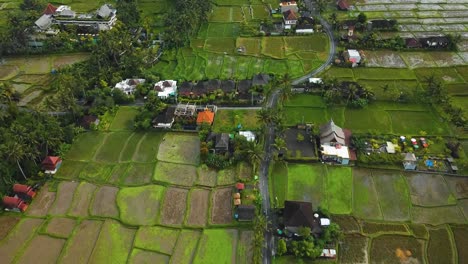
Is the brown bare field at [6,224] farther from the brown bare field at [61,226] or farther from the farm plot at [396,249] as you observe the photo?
the farm plot at [396,249]

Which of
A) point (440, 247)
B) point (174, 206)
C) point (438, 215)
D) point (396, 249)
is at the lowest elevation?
point (440, 247)

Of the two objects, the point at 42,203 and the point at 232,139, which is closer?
the point at 42,203

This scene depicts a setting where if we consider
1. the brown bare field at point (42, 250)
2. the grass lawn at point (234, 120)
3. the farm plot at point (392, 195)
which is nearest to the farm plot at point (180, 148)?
the grass lawn at point (234, 120)

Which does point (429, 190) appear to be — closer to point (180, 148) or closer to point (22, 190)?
point (180, 148)

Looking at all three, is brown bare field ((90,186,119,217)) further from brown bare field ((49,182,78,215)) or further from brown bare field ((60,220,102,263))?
brown bare field ((49,182,78,215))

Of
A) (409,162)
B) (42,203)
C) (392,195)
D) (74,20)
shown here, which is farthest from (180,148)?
(74,20)

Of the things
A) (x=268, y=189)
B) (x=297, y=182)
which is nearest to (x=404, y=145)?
(x=297, y=182)

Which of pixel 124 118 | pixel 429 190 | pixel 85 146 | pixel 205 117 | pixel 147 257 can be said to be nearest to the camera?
pixel 147 257
